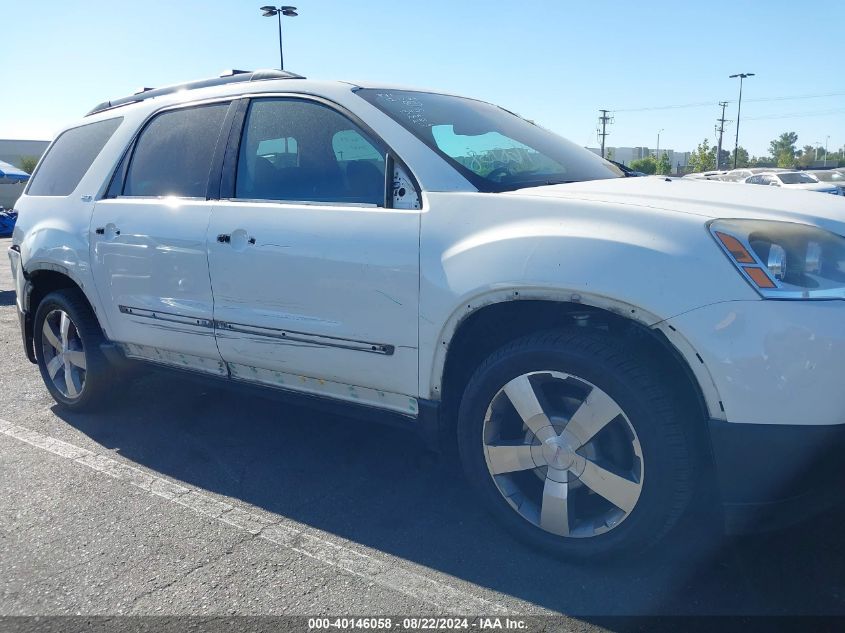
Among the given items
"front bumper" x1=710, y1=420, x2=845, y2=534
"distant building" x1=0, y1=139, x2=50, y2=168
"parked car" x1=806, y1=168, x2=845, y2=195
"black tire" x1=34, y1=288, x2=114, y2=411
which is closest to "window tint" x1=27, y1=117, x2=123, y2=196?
"black tire" x1=34, y1=288, x2=114, y2=411

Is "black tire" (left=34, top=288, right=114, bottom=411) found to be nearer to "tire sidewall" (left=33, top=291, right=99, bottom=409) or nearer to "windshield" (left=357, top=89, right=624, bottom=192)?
"tire sidewall" (left=33, top=291, right=99, bottom=409)

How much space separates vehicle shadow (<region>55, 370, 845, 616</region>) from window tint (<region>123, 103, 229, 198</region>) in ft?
4.41

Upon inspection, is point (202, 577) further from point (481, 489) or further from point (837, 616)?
point (837, 616)

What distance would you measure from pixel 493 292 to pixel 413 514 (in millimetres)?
1070

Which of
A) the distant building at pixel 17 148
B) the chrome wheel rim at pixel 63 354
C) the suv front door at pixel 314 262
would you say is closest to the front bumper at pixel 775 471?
the suv front door at pixel 314 262

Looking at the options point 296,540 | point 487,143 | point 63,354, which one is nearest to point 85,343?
point 63,354

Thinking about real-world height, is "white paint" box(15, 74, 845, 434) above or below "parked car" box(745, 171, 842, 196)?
above

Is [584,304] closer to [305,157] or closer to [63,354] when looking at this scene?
[305,157]

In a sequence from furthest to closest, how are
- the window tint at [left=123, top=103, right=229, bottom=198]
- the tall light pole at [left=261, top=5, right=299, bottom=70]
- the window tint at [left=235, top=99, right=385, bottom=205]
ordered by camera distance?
the tall light pole at [left=261, top=5, right=299, bottom=70]
the window tint at [left=123, top=103, right=229, bottom=198]
the window tint at [left=235, top=99, right=385, bottom=205]

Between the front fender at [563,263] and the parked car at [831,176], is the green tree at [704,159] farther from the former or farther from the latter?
the front fender at [563,263]

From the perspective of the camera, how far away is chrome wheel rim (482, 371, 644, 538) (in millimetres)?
2484

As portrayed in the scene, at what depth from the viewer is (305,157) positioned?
3363 mm

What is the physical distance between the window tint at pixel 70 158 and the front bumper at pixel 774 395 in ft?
11.7

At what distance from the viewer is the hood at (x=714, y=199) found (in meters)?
2.40
